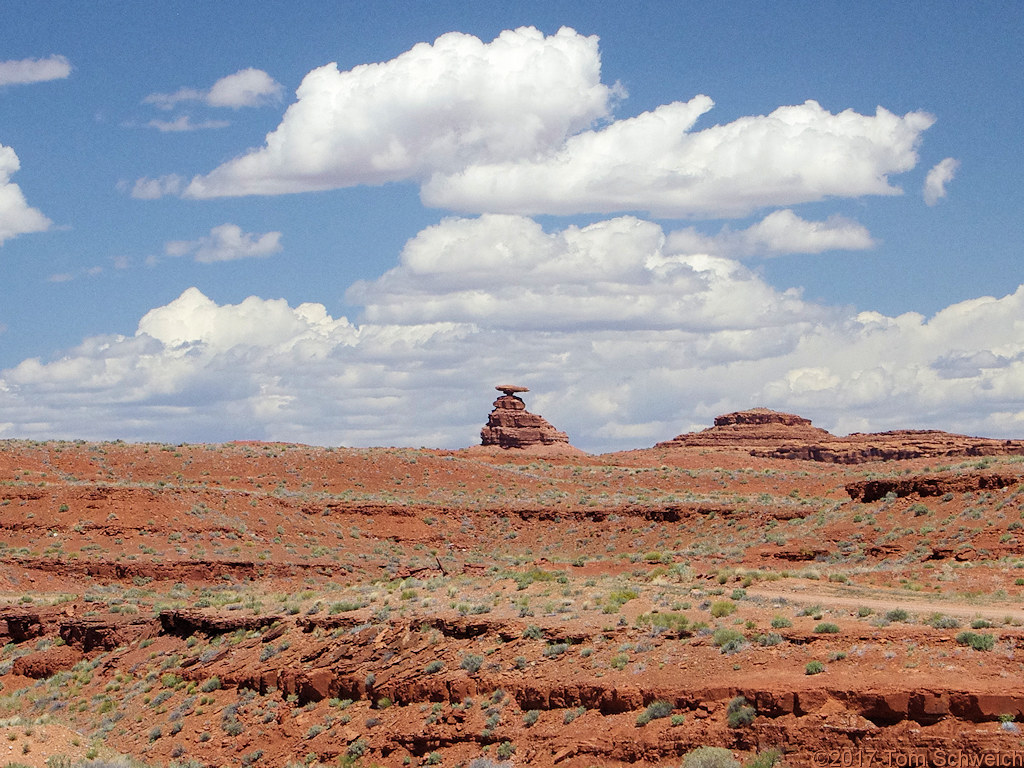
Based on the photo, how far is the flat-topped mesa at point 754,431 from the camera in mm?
120000

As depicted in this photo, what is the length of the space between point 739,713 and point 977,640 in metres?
3.81

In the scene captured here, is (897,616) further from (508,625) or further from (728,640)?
(508,625)

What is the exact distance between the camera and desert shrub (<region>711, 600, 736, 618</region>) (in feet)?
73.5

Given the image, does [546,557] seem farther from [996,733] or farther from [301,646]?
[996,733]

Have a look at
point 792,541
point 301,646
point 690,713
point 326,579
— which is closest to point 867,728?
point 690,713

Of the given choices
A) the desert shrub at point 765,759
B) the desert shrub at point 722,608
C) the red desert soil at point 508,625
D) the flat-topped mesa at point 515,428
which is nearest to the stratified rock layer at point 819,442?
the flat-topped mesa at point 515,428

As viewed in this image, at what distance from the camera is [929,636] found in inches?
731

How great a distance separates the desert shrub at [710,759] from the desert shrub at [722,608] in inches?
223

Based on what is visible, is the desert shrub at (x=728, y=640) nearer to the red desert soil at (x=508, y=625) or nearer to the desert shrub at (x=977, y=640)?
the red desert soil at (x=508, y=625)

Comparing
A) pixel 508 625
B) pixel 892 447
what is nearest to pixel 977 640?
pixel 508 625

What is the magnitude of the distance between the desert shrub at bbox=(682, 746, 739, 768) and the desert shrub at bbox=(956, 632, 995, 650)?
13.9 ft

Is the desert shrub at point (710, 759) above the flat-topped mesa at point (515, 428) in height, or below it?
below

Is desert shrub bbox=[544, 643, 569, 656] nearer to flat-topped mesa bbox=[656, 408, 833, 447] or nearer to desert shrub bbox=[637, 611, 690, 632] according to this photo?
desert shrub bbox=[637, 611, 690, 632]

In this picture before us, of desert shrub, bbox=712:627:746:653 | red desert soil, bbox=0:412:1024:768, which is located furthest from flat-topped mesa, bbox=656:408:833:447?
desert shrub, bbox=712:627:746:653
